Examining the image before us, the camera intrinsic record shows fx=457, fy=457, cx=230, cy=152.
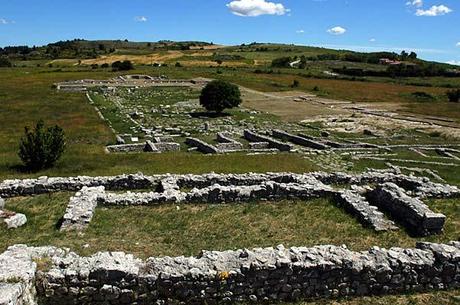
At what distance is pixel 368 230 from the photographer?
1342cm

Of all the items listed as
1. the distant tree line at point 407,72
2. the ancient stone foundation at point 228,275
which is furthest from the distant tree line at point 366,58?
the ancient stone foundation at point 228,275

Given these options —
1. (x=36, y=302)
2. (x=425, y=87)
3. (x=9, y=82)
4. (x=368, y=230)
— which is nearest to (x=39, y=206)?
(x=36, y=302)

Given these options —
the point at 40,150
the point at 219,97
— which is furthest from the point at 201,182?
the point at 219,97

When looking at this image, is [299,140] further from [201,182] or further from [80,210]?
[80,210]

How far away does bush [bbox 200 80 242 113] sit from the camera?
50156 mm

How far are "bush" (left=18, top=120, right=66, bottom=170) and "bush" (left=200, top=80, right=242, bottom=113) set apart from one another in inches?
1018

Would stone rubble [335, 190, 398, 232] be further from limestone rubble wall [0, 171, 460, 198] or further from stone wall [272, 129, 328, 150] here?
stone wall [272, 129, 328, 150]

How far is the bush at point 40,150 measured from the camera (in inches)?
984

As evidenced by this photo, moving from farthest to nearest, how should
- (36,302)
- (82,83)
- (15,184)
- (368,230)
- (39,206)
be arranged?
(82,83)
(15,184)
(39,206)
(368,230)
(36,302)

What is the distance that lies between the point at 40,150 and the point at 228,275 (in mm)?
19228

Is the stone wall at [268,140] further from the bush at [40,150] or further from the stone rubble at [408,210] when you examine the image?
the stone rubble at [408,210]

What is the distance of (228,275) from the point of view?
8961 mm

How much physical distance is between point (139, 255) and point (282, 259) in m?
3.88

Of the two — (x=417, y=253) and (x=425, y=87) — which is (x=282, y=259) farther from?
(x=425, y=87)
